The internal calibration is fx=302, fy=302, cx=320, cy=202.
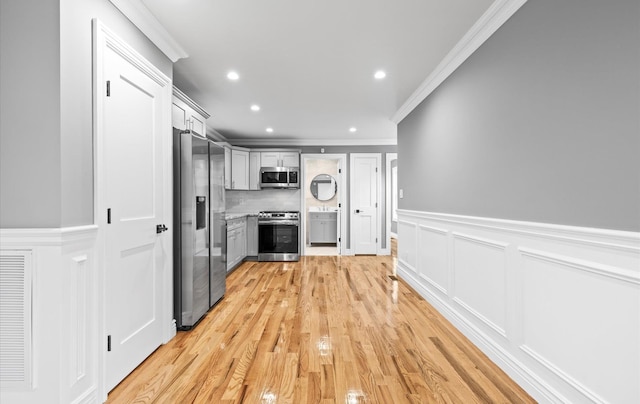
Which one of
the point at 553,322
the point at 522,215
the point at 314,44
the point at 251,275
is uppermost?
the point at 314,44

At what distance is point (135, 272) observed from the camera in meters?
2.08

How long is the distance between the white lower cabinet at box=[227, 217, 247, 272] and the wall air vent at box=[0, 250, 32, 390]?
3.39 meters

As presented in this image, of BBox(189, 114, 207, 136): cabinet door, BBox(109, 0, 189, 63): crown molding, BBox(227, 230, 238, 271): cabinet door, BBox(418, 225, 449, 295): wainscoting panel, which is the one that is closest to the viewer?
BBox(109, 0, 189, 63): crown molding

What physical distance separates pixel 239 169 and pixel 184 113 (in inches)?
116

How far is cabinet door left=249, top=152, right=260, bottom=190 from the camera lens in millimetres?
6172

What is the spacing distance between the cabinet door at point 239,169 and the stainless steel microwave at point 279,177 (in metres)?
0.32

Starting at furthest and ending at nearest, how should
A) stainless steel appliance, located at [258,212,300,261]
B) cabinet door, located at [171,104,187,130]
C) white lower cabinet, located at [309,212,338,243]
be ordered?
white lower cabinet, located at [309,212,338,243]
stainless steel appliance, located at [258,212,300,261]
cabinet door, located at [171,104,187,130]

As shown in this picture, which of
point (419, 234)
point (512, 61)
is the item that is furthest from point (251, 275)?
point (512, 61)

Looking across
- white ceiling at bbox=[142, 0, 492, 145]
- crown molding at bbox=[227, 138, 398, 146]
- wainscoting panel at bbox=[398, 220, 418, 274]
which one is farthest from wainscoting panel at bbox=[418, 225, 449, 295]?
crown molding at bbox=[227, 138, 398, 146]

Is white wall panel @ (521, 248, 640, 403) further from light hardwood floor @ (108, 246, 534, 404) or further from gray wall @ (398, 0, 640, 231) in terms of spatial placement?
light hardwood floor @ (108, 246, 534, 404)

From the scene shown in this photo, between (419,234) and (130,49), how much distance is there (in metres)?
3.42

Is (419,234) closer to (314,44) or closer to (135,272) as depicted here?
(314,44)

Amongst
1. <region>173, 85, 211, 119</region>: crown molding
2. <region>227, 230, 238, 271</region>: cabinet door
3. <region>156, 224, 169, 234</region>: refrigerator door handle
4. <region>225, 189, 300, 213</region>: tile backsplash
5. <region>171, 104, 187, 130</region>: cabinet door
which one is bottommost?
<region>227, 230, 238, 271</region>: cabinet door

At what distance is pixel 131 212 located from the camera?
6.67 feet
